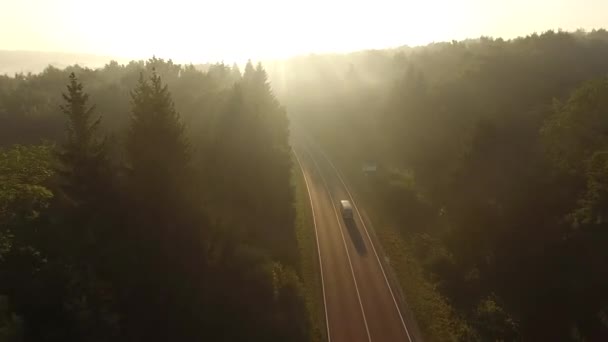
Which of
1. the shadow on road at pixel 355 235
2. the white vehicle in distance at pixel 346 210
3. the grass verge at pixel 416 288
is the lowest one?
the grass verge at pixel 416 288

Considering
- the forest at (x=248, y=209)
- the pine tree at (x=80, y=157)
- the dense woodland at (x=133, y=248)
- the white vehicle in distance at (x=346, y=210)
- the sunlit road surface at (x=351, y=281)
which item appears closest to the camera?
the dense woodland at (x=133, y=248)

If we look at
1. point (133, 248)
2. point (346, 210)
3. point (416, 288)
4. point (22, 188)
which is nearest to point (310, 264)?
point (416, 288)

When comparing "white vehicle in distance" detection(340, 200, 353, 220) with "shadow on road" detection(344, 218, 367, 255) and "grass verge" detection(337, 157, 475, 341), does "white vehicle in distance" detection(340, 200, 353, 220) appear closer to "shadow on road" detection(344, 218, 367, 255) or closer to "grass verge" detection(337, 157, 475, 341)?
"shadow on road" detection(344, 218, 367, 255)

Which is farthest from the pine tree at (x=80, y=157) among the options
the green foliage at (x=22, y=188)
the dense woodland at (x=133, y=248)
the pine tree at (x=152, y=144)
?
the pine tree at (x=152, y=144)

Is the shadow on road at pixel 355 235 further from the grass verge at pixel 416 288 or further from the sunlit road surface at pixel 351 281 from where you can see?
the grass verge at pixel 416 288

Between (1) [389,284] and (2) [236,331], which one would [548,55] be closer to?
(1) [389,284]

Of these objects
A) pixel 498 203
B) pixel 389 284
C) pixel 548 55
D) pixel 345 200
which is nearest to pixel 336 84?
pixel 548 55
